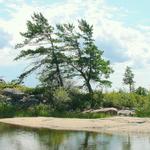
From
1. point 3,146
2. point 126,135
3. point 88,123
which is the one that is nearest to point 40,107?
point 88,123

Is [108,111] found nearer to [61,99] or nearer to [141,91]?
[61,99]

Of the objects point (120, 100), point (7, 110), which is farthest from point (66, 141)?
point (120, 100)

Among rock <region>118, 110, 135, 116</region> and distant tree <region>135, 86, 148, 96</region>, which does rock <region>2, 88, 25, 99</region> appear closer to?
rock <region>118, 110, 135, 116</region>

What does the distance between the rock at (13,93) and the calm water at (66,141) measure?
26540 millimetres

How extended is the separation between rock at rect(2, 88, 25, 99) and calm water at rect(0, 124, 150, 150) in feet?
87.1

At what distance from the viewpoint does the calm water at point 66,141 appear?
29456 mm

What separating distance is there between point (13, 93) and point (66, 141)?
34.5 m

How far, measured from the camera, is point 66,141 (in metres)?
32.9

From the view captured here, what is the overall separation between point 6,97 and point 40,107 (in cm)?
663

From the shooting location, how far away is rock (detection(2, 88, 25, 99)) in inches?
2603

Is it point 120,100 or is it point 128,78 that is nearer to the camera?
point 120,100

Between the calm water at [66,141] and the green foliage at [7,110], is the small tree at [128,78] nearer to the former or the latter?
the green foliage at [7,110]

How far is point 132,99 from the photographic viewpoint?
67.6 metres

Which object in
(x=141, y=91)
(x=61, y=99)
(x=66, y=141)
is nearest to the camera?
(x=66, y=141)
